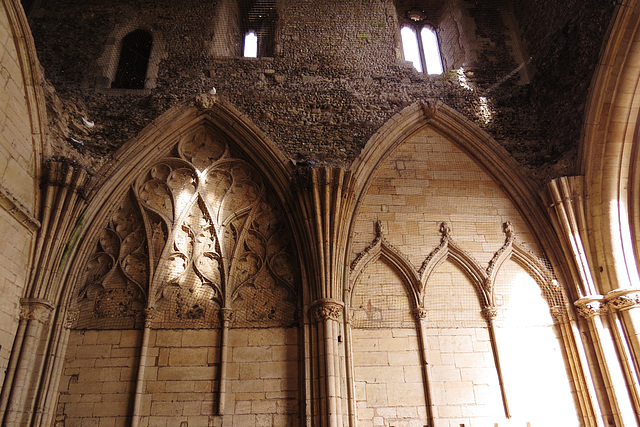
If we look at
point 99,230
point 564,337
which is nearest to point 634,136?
point 564,337

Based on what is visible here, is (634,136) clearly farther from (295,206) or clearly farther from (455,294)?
(295,206)

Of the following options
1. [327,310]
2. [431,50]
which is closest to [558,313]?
[327,310]

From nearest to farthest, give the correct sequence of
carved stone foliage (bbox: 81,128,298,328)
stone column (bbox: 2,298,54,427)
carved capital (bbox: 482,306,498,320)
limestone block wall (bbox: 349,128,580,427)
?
1. stone column (bbox: 2,298,54,427)
2. limestone block wall (bbox: 349,128,580,427)
3. carved stone foliage (bbox: 81,128,298,328)
4. carved capital (bbox: 482,306,498,320)

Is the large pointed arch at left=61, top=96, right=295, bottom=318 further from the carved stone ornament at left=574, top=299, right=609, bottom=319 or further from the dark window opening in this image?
the carved stone ornament at left=574, top=299, right=609, bottom=319

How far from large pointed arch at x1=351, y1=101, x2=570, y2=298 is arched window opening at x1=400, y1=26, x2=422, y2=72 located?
65.2 inches

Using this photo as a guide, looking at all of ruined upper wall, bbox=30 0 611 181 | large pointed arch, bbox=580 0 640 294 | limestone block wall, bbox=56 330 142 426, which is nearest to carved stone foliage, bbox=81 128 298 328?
limestone block wall, bbox=56 330 142 426

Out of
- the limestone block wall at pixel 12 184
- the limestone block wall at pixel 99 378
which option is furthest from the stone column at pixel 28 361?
the limestone block wall at pixel 99 378

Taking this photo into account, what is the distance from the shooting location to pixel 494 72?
356 inches

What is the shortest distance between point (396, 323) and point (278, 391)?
1916 mm

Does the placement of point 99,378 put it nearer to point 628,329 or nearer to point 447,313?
point 447,313

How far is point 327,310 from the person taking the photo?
6352 millimetres

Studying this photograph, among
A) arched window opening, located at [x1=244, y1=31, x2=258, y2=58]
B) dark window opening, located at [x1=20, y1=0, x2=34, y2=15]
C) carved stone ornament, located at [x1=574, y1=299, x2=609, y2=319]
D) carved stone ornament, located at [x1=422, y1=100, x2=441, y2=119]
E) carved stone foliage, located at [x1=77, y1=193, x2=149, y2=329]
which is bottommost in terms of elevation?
carved stone ornament, located at [x1=574, y1=299, x2=609, y2=319]

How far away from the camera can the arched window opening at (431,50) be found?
9.65 meters

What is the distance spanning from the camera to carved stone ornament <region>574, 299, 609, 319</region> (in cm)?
659
